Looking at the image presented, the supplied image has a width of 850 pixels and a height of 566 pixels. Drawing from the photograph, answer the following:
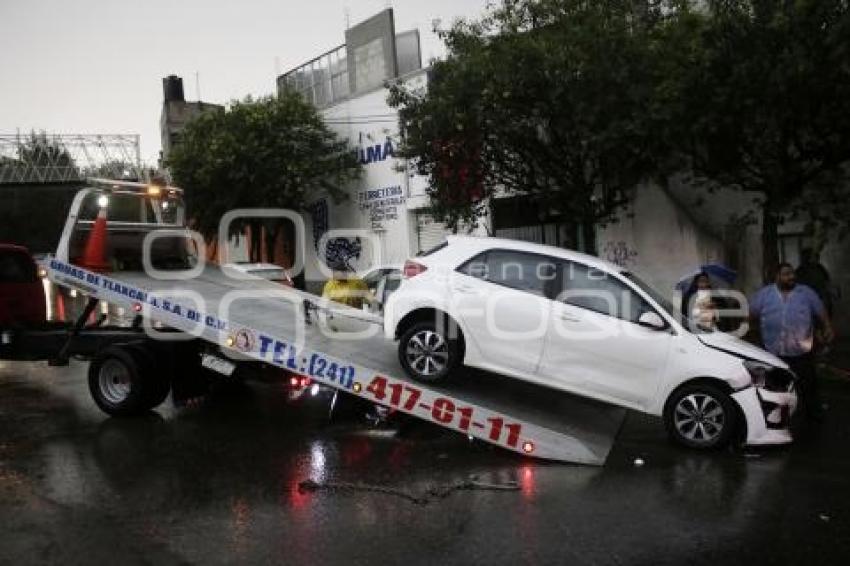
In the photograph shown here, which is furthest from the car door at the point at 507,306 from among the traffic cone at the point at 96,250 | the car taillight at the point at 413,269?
the traffic cone at the point at 96,250

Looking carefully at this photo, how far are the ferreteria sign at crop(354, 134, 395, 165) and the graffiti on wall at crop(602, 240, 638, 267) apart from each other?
739cm

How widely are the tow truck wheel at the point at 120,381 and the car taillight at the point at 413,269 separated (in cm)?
316

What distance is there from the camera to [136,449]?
7.64 metres

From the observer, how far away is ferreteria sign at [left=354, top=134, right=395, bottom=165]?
2239 cm

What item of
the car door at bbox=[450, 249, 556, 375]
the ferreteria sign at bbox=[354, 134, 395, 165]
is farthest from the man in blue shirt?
the ferreteria sign at bbox=[354, 134, 395, 165]

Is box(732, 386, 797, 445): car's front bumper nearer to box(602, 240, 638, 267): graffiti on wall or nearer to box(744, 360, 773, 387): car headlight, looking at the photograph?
box(744, 360, 773, 387): car headlight

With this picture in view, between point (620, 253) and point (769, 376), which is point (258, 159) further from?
point (769, 376)

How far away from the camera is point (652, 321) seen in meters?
7.18

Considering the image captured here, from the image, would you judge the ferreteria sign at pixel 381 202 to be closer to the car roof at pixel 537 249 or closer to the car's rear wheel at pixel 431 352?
the car roof at pixel 537 249

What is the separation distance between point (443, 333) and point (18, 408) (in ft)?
19.9

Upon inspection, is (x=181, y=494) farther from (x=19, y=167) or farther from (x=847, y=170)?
(x=19, y=167)

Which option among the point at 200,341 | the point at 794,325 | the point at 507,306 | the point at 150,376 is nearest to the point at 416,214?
the point at 200,341

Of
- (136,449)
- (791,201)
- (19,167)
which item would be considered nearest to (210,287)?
(136,449)

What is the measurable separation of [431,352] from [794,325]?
3713mm
